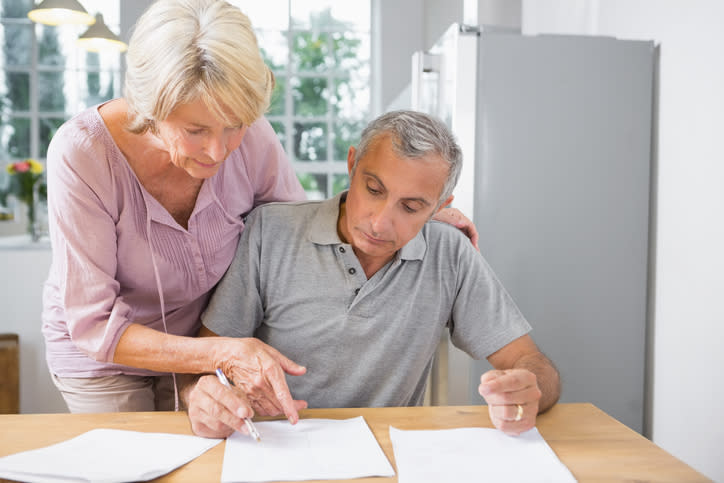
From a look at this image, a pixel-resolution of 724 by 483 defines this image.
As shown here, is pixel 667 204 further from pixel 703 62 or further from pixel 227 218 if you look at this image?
pixel 227 218

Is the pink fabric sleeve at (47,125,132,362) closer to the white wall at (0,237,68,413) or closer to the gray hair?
the gray hair

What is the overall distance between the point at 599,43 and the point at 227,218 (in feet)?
3.90

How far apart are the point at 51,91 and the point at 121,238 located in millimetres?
4454

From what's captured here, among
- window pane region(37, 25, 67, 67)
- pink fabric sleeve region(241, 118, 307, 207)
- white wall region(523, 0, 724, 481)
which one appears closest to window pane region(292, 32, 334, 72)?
window pane region(37, 25, 67, 67)

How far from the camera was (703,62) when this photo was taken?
147 centimetres

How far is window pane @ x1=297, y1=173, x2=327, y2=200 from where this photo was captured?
5395 millimetres

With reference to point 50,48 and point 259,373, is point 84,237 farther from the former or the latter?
point 50,48

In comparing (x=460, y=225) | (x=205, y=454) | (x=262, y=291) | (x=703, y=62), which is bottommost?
(x=205, y=454)

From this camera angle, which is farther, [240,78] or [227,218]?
[227,218]

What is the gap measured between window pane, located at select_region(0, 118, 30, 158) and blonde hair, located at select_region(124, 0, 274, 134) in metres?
4.54

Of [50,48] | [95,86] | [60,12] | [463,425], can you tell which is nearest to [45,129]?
[95,86]

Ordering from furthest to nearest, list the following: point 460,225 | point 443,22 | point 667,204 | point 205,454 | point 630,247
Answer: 1. point 443,22
2. point 630,247
3. point 667,204
4. point 460,225
5. point 205,454

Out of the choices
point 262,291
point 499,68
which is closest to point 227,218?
point 262,291

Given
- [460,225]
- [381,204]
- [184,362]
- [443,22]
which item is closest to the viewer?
[184,362]
